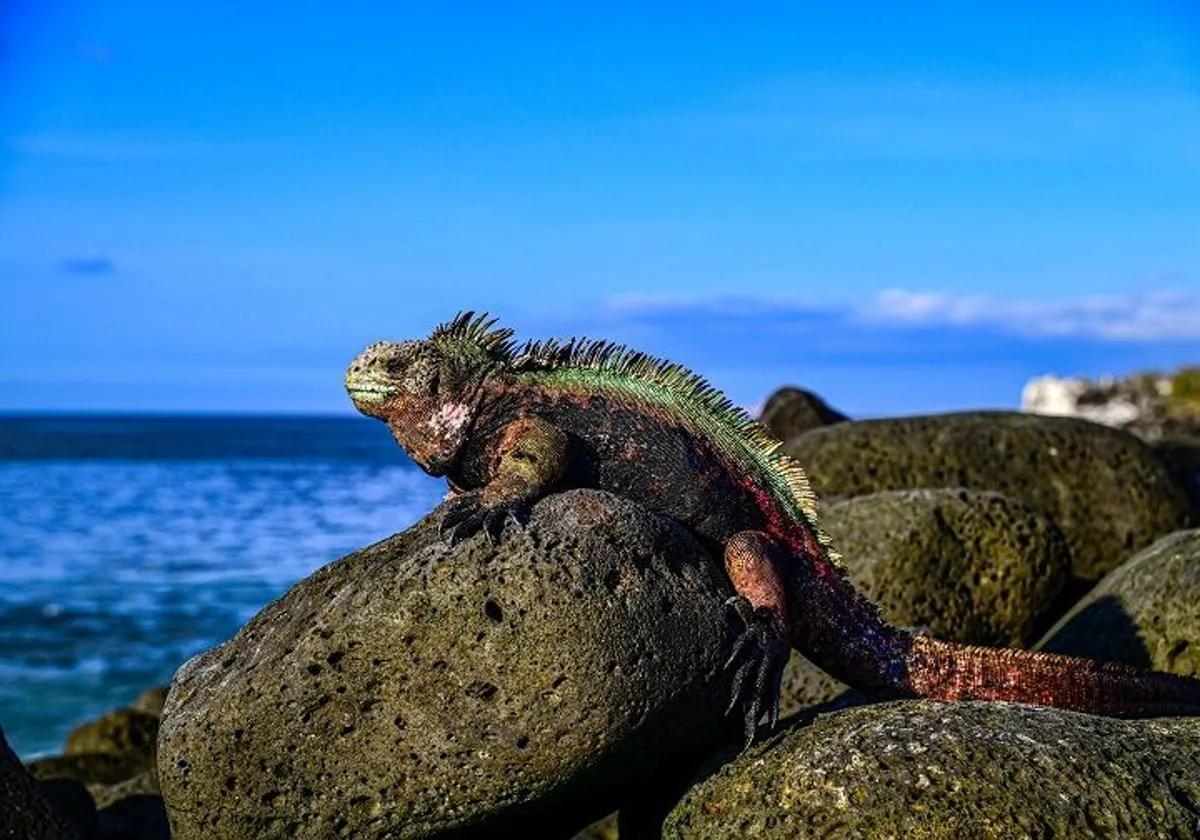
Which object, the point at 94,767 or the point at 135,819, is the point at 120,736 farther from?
the point at 135,819

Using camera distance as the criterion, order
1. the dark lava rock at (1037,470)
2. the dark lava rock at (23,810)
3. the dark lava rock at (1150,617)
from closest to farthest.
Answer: the dark lava rock at (23,810)
the dark lava rock at (1150,617)
the dark lava rock at (1037,470)

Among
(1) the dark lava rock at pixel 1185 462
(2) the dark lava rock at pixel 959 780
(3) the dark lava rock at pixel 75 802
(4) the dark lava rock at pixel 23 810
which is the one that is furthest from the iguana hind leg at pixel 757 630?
(1) the dark lava rock at pixel 1185 462

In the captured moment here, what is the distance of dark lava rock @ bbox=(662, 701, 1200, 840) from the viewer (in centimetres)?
519

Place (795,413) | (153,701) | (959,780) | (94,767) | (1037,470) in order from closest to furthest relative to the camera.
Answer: (959,780) → (94,767) → (1037,470) → (153,701) → (795,413)

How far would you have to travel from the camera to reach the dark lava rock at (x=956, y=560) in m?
8.60

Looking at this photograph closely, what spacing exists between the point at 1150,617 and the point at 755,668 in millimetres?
2595

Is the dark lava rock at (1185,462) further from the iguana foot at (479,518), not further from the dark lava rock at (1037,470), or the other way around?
the iguana foot at (479,518)

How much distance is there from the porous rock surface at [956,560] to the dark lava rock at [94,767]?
4982 millimetres

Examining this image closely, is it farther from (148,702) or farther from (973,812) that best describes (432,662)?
(148,702)

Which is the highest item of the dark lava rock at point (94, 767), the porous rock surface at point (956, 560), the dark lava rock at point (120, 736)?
the porous rock surface at point (956, 560)

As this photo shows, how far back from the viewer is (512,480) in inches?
233

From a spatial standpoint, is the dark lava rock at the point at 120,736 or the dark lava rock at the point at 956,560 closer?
the dark lava rock at the point at 956,560

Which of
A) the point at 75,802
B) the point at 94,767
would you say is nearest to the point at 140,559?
the point at 94,767

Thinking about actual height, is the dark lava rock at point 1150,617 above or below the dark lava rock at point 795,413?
below
